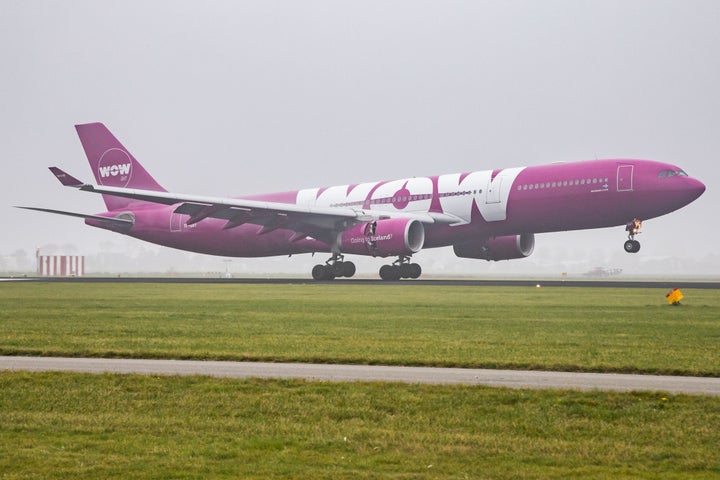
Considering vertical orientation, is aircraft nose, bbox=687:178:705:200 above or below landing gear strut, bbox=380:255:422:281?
above

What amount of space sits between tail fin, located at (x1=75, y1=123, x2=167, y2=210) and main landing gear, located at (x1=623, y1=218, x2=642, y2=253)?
3067cm

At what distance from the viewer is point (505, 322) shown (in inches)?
962

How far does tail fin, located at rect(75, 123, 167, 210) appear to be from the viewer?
6128 centimetres

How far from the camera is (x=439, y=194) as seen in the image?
49.1 m

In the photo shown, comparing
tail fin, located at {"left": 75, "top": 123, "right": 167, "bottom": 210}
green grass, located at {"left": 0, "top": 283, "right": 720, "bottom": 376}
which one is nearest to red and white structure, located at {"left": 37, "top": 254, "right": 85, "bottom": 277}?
tail fin, located at {"left": 75, "top": 123, "right": 167, "bottom": 210}

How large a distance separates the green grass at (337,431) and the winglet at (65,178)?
3278 cm

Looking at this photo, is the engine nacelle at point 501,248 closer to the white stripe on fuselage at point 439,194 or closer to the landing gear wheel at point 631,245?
the white stripe on fuselage at point 439,194

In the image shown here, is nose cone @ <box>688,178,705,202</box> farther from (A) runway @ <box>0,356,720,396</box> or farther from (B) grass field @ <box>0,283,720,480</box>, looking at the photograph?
(A) runway @ <box>0,356,720,396</box>

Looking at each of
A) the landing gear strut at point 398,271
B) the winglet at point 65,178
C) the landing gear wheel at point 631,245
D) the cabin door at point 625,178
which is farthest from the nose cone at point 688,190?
the winglet at point 65,178

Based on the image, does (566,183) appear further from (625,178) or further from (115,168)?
(115,168)

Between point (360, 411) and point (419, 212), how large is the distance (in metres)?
37.8

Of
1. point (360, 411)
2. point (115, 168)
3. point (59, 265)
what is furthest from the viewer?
point (59, 265)

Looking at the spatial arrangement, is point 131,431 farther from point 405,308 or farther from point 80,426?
point 405,308

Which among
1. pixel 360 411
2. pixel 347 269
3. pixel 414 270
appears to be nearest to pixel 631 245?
pixel 414 270
